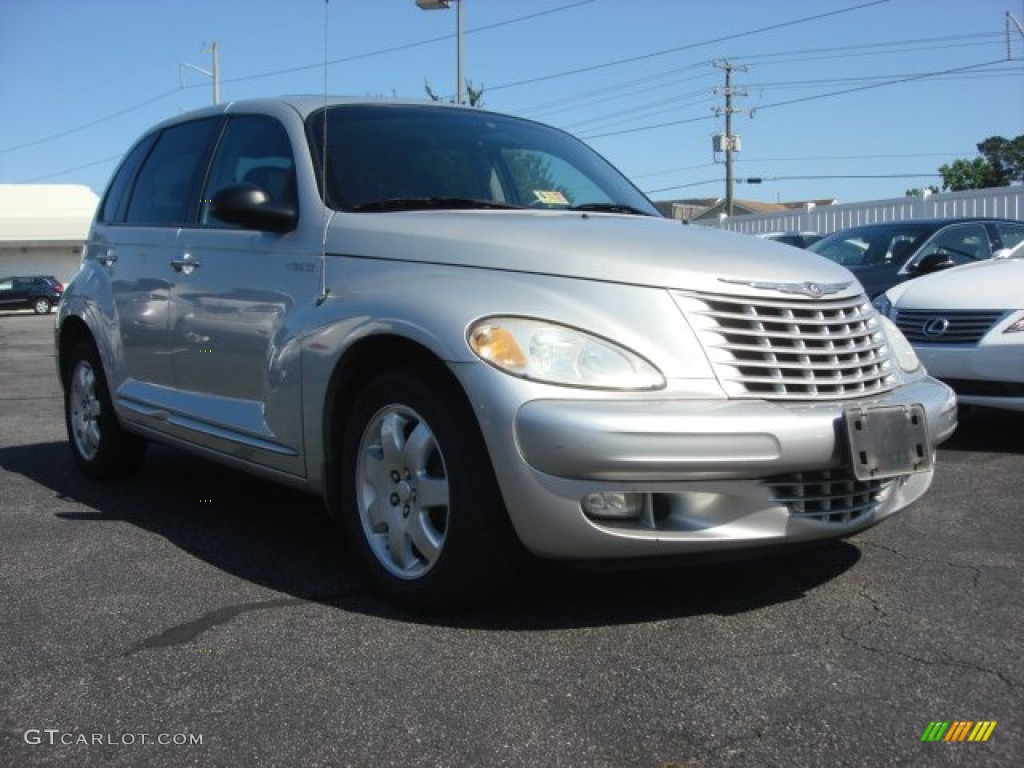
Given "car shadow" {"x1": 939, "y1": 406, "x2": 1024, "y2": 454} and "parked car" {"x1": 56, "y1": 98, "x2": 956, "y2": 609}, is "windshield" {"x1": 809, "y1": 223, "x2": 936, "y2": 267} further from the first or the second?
"parked car" {"x1": 56, "y1": 98, "x2": 956, "y2": 609}

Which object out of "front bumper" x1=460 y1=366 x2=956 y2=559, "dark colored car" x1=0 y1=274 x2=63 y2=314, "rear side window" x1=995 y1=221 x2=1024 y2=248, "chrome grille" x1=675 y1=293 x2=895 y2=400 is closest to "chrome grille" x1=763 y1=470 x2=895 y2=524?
"front bumper" x1=460 y1=366 x2=956 y2=559

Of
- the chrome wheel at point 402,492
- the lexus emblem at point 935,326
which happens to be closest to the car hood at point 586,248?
the chrome wheel at point 402,492

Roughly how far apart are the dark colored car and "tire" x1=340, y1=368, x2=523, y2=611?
41037mm

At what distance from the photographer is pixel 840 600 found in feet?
12.1

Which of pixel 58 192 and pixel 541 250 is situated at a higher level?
pixel 58 192

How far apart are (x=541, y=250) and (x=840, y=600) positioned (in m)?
1.52

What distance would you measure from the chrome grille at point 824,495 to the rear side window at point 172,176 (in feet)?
9.93

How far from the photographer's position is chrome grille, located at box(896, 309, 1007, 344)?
639cm

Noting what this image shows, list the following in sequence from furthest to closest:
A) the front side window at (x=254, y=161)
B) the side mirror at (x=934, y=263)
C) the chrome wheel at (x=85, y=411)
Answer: the side mirror at (x=934, y=263), the chrome wheel at (x=85, y=411), the front side window at (x=254, y=161)

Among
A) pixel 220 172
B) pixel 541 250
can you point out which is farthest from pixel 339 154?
pixel 541 250

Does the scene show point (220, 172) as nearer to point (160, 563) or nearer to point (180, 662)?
point (160, 563)

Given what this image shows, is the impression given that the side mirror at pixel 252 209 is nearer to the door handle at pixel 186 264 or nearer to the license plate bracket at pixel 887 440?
the door handle at pixel 186 264

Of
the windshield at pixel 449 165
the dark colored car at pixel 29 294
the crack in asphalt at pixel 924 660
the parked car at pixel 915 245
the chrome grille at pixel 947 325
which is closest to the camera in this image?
the crack in asphalt at pixel 924 660

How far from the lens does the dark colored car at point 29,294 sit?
41.4m
